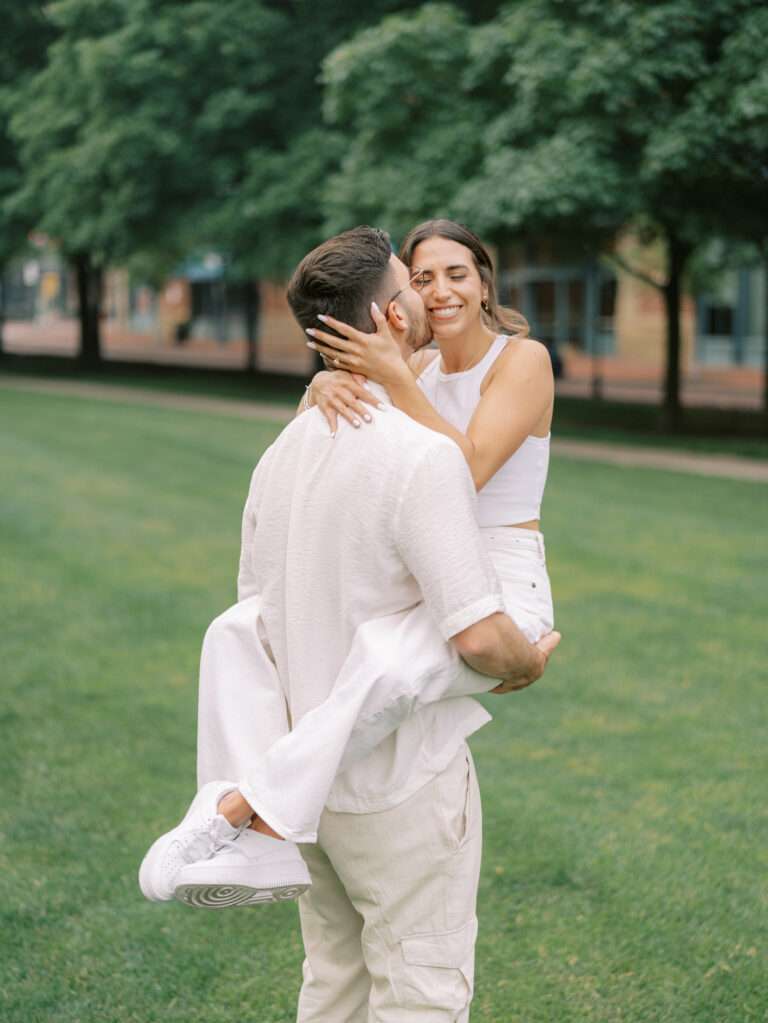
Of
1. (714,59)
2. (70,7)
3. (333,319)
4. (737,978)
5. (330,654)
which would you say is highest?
(70,7)

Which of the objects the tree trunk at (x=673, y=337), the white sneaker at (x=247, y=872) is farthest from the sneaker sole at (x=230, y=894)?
the tree trunk at (x=673, y=337)

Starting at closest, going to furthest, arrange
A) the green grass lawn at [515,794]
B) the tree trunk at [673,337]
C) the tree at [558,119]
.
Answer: the green grass lawn at [515,794]
the tree at [558,119]
the tree trunk at [673,337]

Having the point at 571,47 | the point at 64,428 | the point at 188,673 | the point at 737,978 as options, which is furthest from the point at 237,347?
the point at 737,978

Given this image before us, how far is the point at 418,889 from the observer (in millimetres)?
2375

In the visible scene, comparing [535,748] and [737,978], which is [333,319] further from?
[535,748]

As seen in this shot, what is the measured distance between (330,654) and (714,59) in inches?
599

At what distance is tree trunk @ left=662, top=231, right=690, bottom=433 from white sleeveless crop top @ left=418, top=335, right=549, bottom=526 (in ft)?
58.0

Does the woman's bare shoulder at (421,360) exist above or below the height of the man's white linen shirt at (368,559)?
above

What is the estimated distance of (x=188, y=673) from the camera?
6.79 metres

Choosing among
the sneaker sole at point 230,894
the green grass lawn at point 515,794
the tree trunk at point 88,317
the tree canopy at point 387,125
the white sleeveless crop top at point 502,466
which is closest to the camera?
the sneaker sole at point 230,894

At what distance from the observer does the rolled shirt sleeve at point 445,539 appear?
2.17 m

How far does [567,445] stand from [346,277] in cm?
1612

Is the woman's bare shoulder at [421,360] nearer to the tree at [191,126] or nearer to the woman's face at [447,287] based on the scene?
the woman's face at [447,287]

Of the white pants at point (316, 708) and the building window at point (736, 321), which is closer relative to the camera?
the white pants at point (316, 708)
